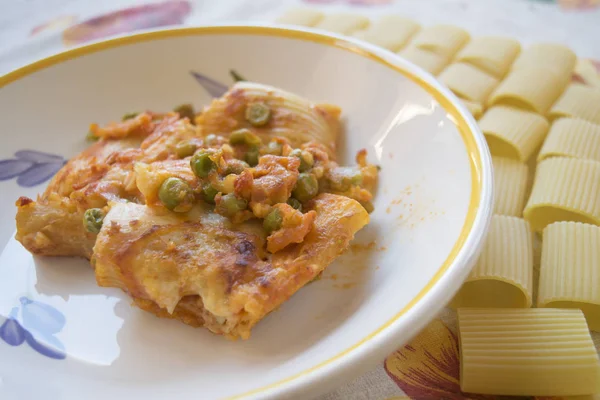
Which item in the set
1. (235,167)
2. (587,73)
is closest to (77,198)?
(235,167)

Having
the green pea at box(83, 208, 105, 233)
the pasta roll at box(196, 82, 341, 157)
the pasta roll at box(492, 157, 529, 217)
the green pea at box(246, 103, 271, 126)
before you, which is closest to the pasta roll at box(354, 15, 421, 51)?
the pasta roll at box(196, 82, 341, 157)

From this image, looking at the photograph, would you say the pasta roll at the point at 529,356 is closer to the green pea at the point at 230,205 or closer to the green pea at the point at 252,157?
the green pea at the point at 230,205

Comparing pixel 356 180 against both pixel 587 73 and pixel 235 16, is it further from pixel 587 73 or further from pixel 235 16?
pixel 235 16

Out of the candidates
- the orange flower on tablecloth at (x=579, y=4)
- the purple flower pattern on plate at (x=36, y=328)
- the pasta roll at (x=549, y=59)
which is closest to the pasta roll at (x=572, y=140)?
the pasta roll at (x=549, y=59)

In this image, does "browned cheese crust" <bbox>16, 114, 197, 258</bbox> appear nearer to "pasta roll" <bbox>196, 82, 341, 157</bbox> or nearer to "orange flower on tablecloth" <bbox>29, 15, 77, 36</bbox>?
→ "pasta roll" <bbox>196, 82, 341, 157</bbox>

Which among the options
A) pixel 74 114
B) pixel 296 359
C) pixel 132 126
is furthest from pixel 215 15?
pixel 296 359

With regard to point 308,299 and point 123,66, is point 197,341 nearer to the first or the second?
point 308,299
